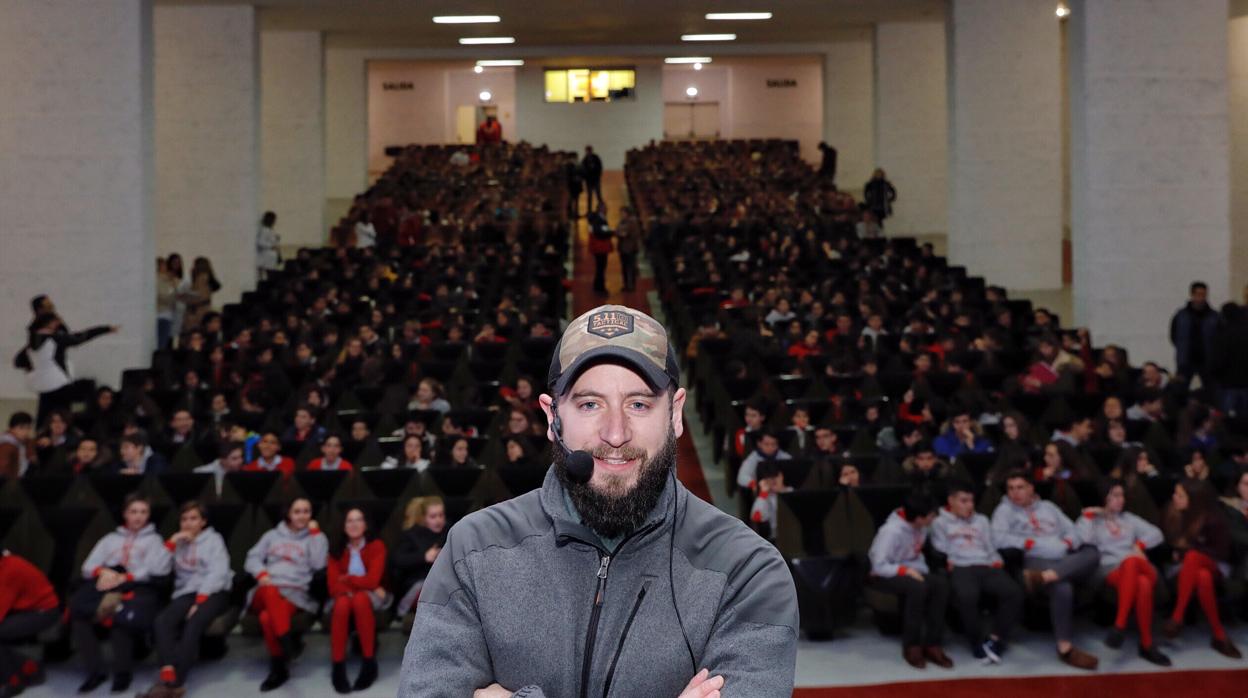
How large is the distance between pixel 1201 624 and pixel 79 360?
40.3 ft

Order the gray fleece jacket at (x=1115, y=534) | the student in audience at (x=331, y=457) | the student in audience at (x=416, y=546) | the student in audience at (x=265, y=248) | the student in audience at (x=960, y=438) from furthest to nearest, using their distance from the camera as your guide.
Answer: the student in audience at (x=265, y=248)
the student in audience at (x=960, y=438)
the student in audience at (x=331, y=457)
the gray fleece jacket at (x=1115, y=534)
the student in audience at (x=416, y=546)

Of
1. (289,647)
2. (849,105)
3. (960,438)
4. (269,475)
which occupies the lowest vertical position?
(289,647)

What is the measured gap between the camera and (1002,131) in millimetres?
21297

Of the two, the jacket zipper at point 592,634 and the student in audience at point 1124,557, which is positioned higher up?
the jacket zipper at point 592,634

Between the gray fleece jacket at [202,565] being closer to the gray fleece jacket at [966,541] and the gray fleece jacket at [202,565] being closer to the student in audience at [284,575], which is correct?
the student in audience at [284,575]

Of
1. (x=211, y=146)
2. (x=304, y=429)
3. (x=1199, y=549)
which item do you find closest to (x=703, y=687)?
(x=1199, y=549)

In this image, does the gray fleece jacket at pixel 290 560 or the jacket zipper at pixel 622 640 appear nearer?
the jacket zipper at pixel 622 640

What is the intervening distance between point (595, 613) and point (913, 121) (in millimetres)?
26017

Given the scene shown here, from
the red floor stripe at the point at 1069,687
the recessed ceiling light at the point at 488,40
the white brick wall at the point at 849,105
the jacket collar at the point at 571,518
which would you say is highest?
the recessed ceiling light at the point at 488,40

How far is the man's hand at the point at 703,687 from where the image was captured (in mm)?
1971

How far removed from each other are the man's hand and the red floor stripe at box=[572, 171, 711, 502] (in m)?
9.89

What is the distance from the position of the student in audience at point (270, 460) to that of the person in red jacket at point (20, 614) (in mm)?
2013

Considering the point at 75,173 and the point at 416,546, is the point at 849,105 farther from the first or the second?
the point at 416,546

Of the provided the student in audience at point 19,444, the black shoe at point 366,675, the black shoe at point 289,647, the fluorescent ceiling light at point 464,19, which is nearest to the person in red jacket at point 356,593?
the black shoe at point 366,675
